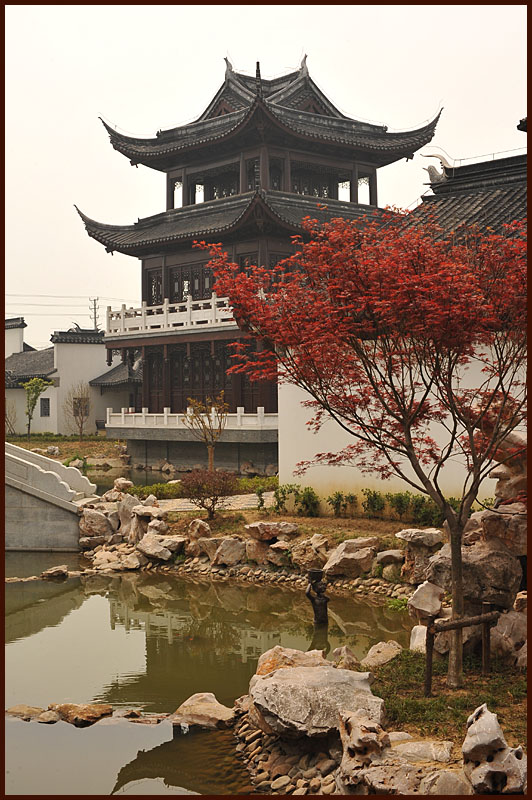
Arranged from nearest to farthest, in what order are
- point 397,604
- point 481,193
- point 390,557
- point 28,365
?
point 397,604 → point 390,557 → point 481,193 → point 28,365

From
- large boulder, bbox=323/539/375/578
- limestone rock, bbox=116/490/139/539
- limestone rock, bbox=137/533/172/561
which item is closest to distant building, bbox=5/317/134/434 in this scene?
limestone rock, bbox=116/490/139/539

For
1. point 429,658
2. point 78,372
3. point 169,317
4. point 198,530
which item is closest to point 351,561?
point 198,530

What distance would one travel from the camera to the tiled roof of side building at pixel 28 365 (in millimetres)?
43125

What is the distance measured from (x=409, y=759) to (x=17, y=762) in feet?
11.6

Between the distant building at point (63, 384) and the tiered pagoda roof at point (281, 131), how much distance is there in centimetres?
1248

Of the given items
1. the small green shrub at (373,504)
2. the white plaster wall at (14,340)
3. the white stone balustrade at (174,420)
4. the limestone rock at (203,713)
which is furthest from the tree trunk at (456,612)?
the white plaster wall at (14,340)

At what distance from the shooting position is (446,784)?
5.30 metres

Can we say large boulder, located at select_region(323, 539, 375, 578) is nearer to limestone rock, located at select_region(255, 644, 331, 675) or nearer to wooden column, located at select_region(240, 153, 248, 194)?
limestone rock, located at select_region(255, 644, 331, 675)

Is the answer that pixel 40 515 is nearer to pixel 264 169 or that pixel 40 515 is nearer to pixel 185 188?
pixel 264 169

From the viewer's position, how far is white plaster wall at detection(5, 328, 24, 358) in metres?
49.2

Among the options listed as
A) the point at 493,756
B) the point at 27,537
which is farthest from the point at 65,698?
the point at 27,537

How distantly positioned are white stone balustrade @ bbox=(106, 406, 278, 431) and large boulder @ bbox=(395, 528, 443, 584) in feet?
43.6

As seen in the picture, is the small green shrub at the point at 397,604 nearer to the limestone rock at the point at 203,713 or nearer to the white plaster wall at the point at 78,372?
the limestone rock at the point at 203,713

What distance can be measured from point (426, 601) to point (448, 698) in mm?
1283
